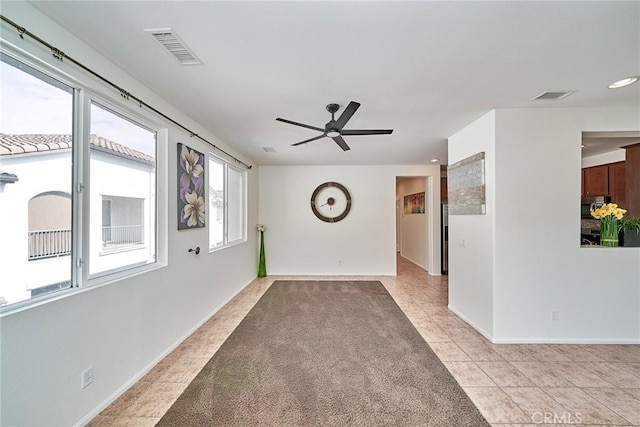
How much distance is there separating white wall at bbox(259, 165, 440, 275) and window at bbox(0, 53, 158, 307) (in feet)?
12.5

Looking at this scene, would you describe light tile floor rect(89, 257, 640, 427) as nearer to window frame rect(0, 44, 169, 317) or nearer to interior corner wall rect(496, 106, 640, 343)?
interior corner wall rect(496, 106, 640, 343)

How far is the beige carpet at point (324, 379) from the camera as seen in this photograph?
1797 mm

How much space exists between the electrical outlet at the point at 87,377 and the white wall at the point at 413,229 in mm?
6206

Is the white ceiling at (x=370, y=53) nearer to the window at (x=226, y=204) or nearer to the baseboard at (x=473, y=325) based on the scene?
the window at (x=226, y=204)

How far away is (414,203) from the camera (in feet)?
23.7

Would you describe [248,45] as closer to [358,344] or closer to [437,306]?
[358,344]

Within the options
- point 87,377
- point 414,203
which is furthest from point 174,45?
point 414,203

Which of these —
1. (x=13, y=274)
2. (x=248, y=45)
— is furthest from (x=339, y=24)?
(x=13, y=274)

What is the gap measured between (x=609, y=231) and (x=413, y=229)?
4518 mm

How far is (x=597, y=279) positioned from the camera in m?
2.82

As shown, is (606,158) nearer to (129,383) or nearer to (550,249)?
(550,249)

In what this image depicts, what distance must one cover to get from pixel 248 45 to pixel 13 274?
1882 millimetres

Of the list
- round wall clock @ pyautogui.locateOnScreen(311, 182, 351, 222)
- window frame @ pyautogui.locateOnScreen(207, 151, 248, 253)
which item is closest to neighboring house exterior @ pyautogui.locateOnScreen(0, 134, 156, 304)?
window frame @ pyautogui.locateOnScreen(207, 151, 248, 253)
